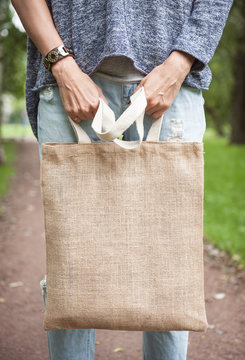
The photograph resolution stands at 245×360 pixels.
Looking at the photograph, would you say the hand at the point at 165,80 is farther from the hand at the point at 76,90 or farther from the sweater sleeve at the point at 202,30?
the hand at the point at 76,90

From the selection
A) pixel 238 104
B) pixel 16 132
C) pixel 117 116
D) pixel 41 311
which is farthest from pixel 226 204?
pixel 16 132

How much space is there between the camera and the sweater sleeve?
1.32 meters

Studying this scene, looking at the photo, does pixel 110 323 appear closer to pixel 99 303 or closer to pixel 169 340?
pixel 99 303

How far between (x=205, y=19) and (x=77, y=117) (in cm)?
53

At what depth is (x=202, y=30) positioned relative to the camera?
→ 1337mm

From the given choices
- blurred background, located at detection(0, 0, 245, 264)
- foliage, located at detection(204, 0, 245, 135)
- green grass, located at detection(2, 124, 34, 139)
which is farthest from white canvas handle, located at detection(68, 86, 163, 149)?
green grass, located at detection(2, 124, 34, 139)

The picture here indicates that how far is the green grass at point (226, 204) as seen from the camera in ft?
14.7

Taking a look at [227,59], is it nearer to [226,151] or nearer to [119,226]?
[226,151]

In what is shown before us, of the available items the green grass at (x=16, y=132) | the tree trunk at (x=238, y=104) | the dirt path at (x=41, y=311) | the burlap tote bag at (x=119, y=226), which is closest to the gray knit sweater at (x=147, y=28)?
the burlap tote bag at (x=119, y=226)

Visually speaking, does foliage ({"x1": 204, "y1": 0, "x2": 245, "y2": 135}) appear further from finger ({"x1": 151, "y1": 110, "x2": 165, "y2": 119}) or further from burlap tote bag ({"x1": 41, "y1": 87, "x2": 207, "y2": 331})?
burlap tote bag ({"x1": 41, "y1": 87, "x2": 207, "y2": 331})

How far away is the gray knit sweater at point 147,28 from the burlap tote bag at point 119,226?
258mm

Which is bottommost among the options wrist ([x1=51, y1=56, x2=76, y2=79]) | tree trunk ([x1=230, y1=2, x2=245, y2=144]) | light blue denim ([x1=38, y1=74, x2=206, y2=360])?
tree trunk ([x1=230, y1=2, x2=245, y2=144])

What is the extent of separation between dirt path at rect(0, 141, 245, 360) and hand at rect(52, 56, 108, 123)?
1714 millimetres

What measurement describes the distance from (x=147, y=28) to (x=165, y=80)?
0.20 meters
